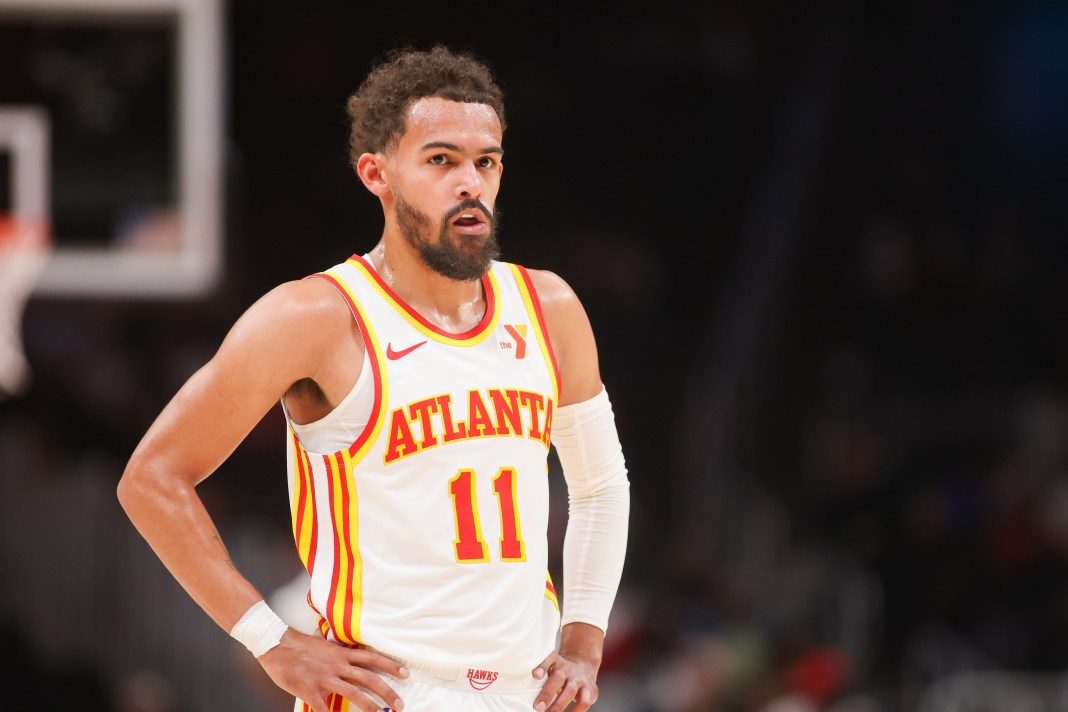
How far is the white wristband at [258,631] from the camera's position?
3.07 metres

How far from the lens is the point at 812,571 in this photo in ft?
34.0

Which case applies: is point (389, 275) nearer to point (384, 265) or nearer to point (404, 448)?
point (384, 265)

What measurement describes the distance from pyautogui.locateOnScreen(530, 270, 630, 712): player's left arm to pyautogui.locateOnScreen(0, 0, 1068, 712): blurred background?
5256mm

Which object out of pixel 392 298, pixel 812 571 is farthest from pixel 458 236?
pixel 812 571

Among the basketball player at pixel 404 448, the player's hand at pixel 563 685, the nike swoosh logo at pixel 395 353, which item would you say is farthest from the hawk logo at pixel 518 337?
the player's hand at pixel 563 685

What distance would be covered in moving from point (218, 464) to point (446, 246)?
73 centimetres

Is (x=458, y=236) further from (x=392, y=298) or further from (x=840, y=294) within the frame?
(x=840, y=294)

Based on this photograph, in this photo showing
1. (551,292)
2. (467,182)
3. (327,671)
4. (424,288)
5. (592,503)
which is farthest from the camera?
(592,503)

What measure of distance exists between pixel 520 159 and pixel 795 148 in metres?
2.54

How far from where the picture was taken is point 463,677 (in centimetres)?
316

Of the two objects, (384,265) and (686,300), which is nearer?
(384,265)

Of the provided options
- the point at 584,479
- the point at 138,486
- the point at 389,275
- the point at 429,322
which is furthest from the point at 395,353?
the point at 584,479

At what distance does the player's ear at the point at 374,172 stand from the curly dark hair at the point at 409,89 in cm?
3

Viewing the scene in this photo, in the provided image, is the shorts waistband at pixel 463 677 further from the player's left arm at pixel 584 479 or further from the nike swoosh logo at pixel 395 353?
the nike swoosh logo at pixel 395 353
